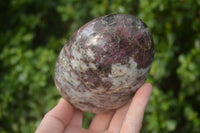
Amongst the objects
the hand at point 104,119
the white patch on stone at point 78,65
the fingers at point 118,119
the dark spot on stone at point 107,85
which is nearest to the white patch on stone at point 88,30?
the white patch on stone at point 78,65

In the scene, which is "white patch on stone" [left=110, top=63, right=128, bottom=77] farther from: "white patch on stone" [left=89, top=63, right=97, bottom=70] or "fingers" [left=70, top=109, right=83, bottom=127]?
"fingers" [left=70, top=109, right=83, bottom=127]

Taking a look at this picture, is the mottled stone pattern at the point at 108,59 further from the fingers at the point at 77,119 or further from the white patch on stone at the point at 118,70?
the fingers at the point at 77,119

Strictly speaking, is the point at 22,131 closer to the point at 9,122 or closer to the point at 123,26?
the point at 9,122

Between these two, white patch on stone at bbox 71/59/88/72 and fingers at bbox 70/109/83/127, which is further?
fingers at bbox 70/109/83/127

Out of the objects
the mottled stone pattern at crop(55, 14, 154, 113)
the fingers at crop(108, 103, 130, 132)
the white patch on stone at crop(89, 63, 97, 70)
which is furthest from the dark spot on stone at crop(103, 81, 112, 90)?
the fingers at crop(108, 103, 130, 132)

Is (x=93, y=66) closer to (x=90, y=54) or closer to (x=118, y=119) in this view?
(x=90, y=54)

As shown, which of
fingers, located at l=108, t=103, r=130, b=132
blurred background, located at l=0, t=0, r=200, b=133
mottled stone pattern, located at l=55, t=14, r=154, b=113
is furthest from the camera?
blurred background, located at l=0, t=0, r=200, b=133

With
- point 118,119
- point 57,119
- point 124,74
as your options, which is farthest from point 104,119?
point 124,74
